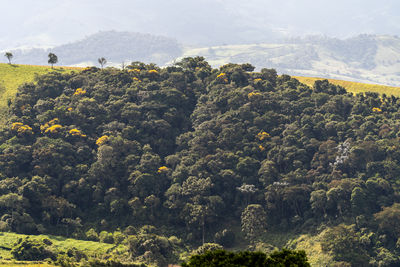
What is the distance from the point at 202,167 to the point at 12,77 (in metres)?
78.0

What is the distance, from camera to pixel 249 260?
50.2 m

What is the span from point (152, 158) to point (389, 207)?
52.6 m

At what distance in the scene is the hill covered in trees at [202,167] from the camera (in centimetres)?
10175

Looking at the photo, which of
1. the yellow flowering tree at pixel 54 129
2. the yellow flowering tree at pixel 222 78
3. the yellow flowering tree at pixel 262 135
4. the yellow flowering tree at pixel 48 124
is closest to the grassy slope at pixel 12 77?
the yellow flowering tree at pixel 48 124

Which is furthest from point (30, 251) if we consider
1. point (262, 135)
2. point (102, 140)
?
point (262, 135)

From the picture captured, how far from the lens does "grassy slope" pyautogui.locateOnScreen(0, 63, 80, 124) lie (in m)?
145

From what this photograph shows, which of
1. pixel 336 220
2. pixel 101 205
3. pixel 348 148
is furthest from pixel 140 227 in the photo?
pixel 348 148

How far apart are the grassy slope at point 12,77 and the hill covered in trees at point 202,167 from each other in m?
9.76

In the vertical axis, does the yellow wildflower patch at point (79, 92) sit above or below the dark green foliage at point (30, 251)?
above

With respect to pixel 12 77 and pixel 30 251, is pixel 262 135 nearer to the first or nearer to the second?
pixel 30 251

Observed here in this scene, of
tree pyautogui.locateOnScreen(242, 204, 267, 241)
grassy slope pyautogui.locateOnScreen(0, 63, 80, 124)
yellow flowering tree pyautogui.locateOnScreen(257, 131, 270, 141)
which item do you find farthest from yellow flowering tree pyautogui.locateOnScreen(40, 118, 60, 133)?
tree pyautogui.locateOnScreen(242, 204, 267, 241)

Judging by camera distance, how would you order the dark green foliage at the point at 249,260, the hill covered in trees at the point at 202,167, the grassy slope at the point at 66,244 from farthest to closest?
the hill covered in trees at the point at 202,167 < the grassy slope at the point at 66,244 < the dark green foliage at the point at 249,260

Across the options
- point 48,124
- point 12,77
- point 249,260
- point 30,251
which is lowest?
point 30,251

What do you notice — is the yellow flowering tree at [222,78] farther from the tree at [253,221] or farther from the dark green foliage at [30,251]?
the dark green foliage at [30,251]
